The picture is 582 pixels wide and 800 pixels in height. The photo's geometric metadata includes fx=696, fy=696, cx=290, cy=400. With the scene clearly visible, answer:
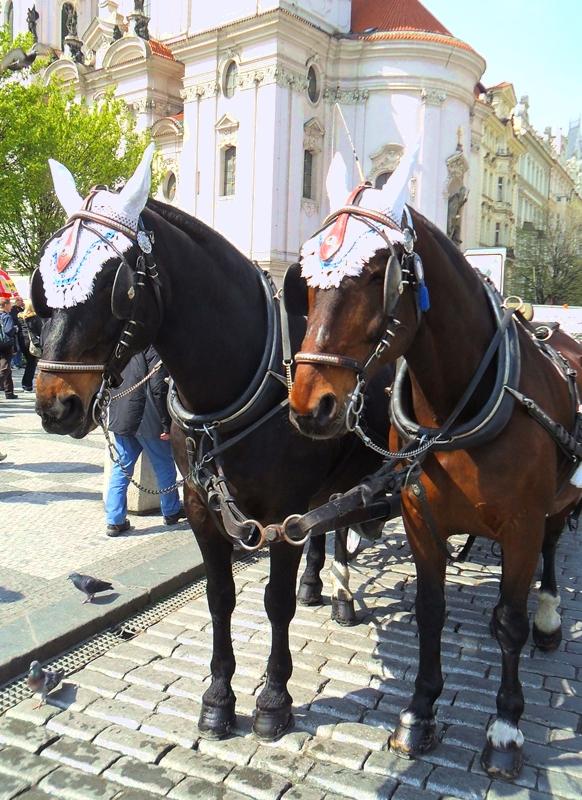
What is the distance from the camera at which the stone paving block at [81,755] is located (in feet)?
9.94

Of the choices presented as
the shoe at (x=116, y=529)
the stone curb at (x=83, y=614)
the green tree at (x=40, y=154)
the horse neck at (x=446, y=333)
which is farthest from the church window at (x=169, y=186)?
the horse neck at (x=446, y=333)

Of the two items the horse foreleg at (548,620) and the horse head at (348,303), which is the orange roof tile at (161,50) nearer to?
the horse foreleg at (548,620)

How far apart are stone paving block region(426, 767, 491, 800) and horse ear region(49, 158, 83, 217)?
2.72 metres

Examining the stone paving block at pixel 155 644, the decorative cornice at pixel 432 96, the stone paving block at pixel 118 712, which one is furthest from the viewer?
the decorative cornice at pixel 432 96

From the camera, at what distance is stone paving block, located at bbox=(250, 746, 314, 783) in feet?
9.78

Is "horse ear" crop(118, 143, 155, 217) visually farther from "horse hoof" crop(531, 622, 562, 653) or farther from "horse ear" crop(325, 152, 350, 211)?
"horse hoof" crop(531, 622, 562, 653)

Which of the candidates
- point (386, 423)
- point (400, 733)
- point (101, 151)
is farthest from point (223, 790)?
point (101, 151)

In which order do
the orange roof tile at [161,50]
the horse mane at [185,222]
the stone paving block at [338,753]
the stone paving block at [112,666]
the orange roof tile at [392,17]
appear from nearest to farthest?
the horse mane at [185,222]
the stone paving block at [338,753]
the stone paving block at [112,666]
the orange roof tile at [392,17]
the orange roof tile at [161,50]

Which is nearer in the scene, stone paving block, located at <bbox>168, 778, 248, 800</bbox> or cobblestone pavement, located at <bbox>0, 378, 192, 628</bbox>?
stone paving block, located at <bbox>168, 778, 248, 800</bbox>

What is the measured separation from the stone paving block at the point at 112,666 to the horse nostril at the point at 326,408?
91.1 inches

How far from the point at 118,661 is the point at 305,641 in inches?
43.2

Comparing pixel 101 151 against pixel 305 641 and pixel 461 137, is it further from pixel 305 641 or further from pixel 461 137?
pixel 305 641

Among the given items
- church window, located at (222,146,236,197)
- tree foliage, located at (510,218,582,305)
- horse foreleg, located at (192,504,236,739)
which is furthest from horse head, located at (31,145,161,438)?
tree foliage, located at (510,218,582,305)

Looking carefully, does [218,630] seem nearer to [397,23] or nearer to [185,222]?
[185,222]
